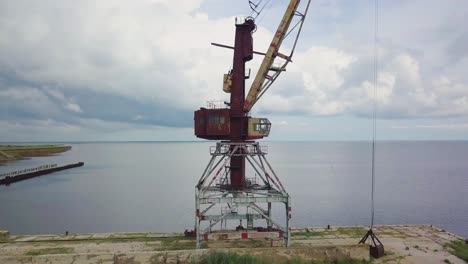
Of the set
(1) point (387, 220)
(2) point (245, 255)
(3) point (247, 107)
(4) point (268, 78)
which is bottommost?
(1) point (387, 220)

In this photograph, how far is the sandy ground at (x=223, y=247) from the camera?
843 inches

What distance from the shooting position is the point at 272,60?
86.4ft

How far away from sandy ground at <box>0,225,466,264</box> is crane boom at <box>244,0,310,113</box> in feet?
35.4

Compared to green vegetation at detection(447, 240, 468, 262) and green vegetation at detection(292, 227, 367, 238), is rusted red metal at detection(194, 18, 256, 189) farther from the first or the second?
green vegetation at detection(447, 240, 468, 262)

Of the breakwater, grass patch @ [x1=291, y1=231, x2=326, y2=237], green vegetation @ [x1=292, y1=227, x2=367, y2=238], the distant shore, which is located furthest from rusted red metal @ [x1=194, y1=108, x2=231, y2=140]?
the distant shore

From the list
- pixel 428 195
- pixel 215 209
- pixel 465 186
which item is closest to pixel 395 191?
pixel 428 195

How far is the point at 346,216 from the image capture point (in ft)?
156

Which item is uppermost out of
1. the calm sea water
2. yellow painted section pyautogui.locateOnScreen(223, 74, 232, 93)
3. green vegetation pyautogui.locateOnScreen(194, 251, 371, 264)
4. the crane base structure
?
yellow painted section pyautogui.locateOnScreen(223, 74, 232, 93)

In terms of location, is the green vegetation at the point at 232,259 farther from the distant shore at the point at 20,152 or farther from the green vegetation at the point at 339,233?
the distant shore at the point at 20,152

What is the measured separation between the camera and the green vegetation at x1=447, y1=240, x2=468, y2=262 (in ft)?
77.7

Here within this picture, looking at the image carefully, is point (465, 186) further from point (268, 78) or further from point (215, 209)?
point (268, 78)

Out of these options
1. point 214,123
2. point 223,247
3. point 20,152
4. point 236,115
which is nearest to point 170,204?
point 223,247

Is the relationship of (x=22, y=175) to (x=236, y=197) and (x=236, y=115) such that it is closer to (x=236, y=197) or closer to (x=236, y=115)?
(x=236, y=115)

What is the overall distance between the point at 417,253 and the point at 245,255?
12767 mm
